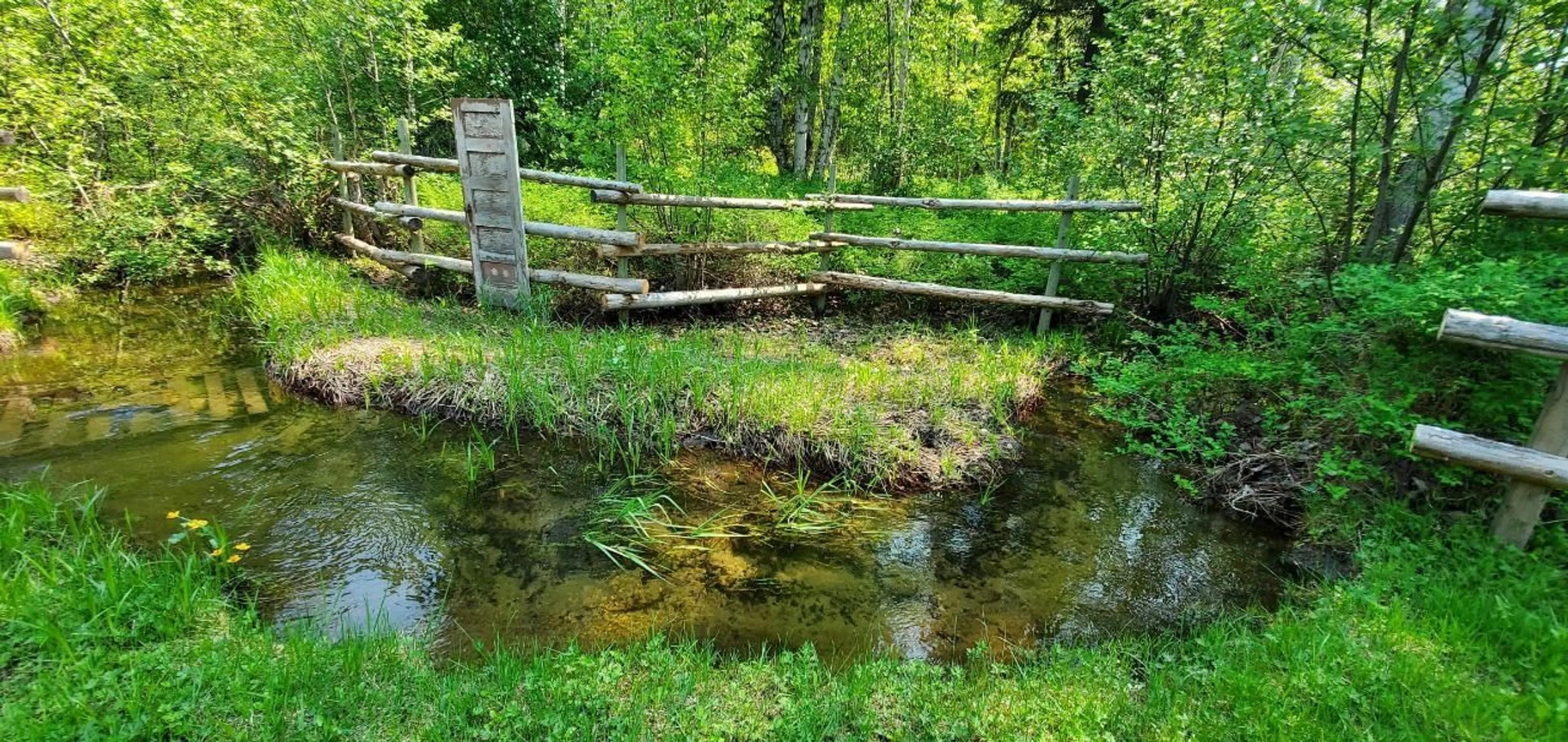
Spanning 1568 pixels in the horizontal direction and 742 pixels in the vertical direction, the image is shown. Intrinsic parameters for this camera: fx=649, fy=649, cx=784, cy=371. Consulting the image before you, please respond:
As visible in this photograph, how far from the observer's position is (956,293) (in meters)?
7.37

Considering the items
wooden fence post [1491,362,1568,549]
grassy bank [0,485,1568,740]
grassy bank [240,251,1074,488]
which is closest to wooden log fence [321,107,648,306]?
grassy bank [240,251,1074,488]

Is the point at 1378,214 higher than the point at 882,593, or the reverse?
the point at 1378,214

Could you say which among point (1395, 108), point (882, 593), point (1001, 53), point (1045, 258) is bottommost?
point (882, 593)

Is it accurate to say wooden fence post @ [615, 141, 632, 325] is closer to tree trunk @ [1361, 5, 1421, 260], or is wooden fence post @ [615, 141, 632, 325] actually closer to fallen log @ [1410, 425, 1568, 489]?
tree trunk @ [1361, 5, 1421, 260]

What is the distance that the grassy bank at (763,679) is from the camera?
218 cm

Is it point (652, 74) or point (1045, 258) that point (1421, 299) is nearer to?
point (1045, 258)

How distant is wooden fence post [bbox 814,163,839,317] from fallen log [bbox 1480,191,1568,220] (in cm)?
549

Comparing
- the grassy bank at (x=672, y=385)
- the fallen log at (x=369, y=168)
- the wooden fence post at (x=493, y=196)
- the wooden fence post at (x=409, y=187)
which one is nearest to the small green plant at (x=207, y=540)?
the grassy bank at (x=672, y=385)

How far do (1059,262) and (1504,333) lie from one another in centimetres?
449

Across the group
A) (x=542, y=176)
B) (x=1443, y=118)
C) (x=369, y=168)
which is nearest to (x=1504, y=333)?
(x=1443, y=118)

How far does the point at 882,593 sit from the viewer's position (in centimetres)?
347

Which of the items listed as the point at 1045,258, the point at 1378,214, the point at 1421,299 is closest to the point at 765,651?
the point at 1421,299

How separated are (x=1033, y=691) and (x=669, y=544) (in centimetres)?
202

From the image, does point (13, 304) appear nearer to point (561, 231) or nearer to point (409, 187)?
point (409, 187)
